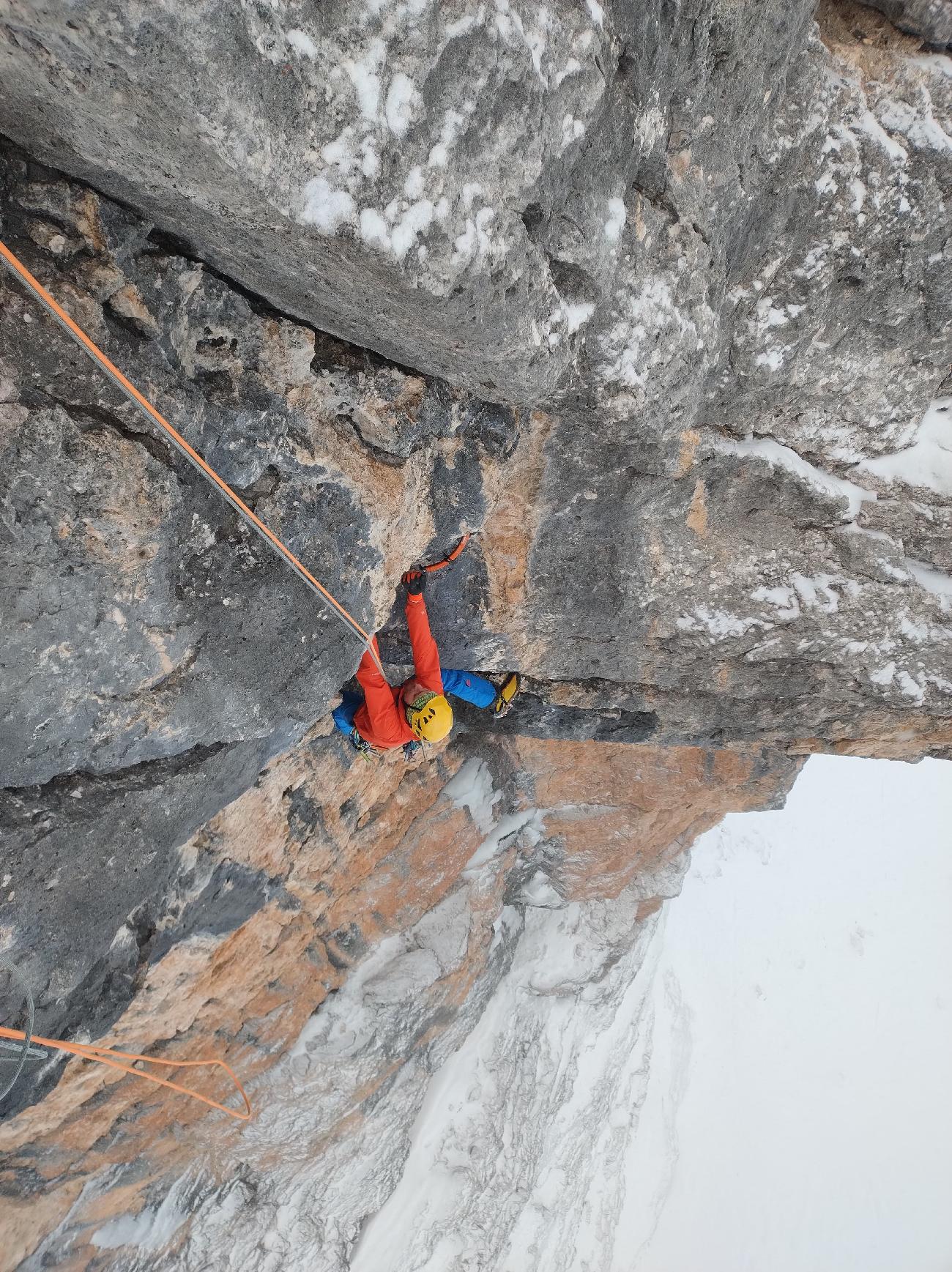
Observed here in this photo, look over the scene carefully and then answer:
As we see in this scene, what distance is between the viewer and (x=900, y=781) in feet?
48.9

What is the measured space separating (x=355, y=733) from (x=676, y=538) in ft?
7.00

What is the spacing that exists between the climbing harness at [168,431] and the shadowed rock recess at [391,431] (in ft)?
0.23

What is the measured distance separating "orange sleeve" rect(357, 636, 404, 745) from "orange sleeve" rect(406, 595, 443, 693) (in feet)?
0.65

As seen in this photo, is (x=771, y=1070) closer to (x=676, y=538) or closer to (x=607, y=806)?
(x=607, y=806)

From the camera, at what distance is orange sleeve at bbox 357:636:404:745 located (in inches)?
151

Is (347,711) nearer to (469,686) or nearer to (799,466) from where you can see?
(469,686)

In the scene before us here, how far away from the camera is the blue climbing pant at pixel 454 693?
14.1ft

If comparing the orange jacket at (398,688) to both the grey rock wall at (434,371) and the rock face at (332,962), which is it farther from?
the rock face at (332,962)

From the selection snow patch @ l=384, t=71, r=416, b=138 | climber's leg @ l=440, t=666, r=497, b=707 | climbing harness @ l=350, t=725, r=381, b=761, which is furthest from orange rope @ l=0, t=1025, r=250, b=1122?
snow patch @ l=384, t=71, r=416, b=138

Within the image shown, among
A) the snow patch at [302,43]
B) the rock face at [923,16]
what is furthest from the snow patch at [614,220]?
the rock face at [923,16]

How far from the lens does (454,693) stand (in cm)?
459

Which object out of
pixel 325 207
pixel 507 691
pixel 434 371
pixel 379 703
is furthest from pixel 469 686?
pixel 325 207

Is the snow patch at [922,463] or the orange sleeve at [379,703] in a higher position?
the snow patch at [922,463]

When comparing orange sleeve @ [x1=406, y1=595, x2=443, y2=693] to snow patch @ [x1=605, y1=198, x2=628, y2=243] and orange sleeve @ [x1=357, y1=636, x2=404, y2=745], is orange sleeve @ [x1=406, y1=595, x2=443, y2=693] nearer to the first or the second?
orange sleeve @ [x1=357, y1=636, x2=404, y2=745]
